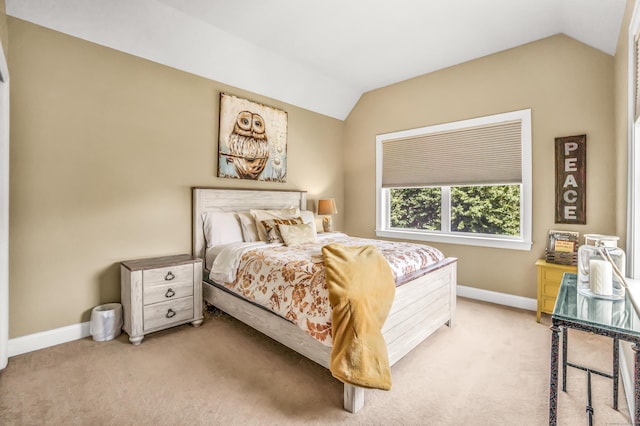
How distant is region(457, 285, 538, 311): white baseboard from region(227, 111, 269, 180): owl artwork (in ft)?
9.52

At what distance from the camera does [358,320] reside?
5.58ft

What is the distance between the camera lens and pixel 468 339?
2586 millimetres

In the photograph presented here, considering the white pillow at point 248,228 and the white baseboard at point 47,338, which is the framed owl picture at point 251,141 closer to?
the white pillow at point 248,228

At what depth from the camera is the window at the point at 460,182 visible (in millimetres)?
3367

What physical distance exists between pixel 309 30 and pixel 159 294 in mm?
2823

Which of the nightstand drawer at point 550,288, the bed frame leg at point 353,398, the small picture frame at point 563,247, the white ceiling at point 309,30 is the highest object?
the white ceiling at point 309,30

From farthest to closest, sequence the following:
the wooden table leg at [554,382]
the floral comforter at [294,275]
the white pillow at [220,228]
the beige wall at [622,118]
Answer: the white pillow at [220,228]
the beige wall at [622,118]
the floral comforter at [294,275]
the wooden table leg at [554,382]

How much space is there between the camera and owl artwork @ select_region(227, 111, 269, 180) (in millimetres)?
3551

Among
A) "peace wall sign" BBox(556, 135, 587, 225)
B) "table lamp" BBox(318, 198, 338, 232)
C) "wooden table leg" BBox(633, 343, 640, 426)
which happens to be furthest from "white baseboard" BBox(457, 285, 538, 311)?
"wooden table leg" BBox(633, 343, 640, 426)

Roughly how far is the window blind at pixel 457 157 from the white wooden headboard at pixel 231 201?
1.45 m

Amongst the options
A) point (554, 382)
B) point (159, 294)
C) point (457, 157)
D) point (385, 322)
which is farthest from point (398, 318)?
point (457, 157)

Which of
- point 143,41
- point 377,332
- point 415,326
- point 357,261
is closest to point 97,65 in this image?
point 143,41

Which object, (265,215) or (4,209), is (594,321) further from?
(4,209)

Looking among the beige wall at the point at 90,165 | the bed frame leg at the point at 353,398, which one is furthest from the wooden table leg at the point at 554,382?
the beige wall at the point at 90,165
